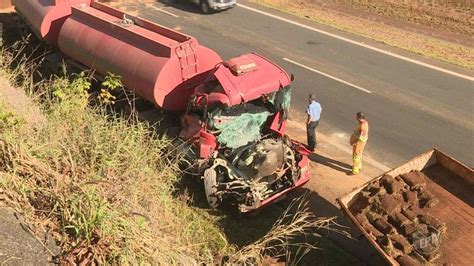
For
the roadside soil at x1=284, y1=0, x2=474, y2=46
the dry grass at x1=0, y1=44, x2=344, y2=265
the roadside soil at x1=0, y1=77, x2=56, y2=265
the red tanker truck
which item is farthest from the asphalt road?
the roadside soil at x1=0, y1=77, x2=56, y2=265

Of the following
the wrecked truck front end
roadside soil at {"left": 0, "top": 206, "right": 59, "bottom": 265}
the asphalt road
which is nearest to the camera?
roadside soil at {"left": 0, "top": 206, "right": 59, "bottom": 265}

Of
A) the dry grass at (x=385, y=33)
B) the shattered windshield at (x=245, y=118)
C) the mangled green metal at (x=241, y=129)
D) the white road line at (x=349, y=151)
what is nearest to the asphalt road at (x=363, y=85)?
the white road line at (x=349, y=151)

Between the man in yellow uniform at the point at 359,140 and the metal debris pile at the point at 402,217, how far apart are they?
2.20m

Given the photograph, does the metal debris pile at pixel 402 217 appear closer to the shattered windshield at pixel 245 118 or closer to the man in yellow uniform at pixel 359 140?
the man in yellow uniform at pixel 359 140

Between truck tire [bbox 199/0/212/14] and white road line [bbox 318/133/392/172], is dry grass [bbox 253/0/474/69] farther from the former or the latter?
white road line [bbox 318/133/392/172]

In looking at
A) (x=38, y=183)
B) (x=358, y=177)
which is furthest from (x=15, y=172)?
(x=358, y=177)

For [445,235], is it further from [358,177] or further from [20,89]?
[20,89]

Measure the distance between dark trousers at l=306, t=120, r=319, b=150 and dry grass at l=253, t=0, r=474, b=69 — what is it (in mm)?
8212

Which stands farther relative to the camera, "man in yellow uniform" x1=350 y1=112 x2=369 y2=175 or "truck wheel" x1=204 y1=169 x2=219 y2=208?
"man in yellow uniform" x1=350 y1=112 x2=369 y2=175

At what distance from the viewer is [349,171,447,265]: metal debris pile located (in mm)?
6555

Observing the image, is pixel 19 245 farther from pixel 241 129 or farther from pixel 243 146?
pixel 241 129

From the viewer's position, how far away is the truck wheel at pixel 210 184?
8.57 m

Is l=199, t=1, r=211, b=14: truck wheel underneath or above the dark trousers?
above

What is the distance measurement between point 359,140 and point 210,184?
142 inches
